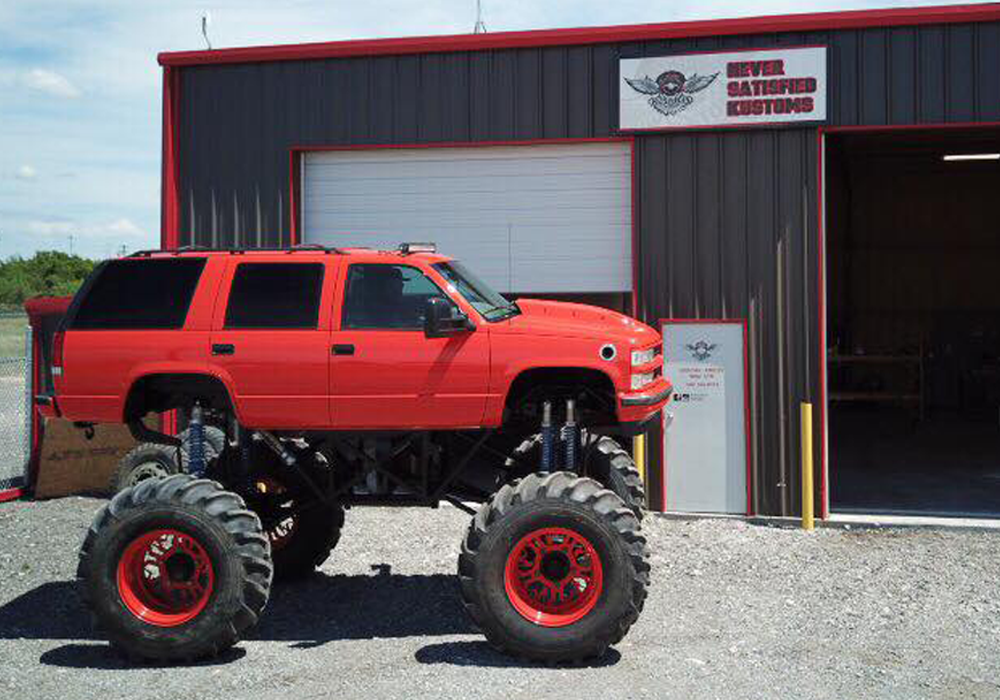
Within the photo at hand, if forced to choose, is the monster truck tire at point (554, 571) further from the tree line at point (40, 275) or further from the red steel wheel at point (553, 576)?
the tree line at point (40, 275)

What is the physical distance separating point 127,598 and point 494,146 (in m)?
7.44

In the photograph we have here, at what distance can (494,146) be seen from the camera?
507 inches

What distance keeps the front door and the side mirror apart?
0.31 feet

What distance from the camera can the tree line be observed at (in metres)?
64.6

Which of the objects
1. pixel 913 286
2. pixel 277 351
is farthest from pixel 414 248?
pixel 913 286

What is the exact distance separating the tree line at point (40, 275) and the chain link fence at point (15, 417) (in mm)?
20383

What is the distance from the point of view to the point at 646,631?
7.74 metres

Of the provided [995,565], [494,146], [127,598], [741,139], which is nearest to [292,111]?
[494,146]

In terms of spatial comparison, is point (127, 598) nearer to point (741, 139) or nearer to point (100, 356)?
point (100, 356)

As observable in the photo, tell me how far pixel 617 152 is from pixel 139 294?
21.6 feet

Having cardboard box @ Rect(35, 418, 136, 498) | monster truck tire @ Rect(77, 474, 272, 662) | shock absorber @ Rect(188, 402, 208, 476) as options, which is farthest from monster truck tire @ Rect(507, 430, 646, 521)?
cardboard box @ Rect(35, 418, 136, 498)

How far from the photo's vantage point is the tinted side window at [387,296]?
757cm

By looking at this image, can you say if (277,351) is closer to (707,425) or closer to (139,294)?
(139,294)

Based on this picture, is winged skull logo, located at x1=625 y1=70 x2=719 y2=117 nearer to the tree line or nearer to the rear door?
the rear door
